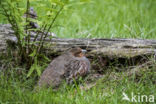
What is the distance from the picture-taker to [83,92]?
4.83 m

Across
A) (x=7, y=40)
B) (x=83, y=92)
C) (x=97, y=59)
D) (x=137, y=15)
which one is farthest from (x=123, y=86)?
(x=137, y=15)

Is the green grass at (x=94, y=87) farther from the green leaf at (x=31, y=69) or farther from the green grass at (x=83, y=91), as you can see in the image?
the green leaf at (x=31, y=69)

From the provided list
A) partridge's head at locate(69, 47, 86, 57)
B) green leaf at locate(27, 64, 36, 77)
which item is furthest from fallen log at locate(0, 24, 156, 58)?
green leaf at locate(27, 64, 36, 77)

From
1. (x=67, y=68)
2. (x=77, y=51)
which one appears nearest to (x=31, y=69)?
(x=67, y=68)

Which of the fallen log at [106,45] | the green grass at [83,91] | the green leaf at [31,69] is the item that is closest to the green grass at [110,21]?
the fallen log at [106,45]

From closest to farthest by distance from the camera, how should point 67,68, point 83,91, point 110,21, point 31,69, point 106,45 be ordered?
point 83,91 < point 31,69 < point 67,68 < point 106,45 < point 110,21

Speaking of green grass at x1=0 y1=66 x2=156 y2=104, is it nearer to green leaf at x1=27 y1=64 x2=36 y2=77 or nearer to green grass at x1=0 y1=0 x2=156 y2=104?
green grass at x1=0 y1=0 x2=156 y2=104

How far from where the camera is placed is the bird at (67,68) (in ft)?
17.4

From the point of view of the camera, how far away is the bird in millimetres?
5316

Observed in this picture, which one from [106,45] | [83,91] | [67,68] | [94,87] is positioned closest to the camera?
[83,91]

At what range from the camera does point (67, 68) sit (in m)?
5.49

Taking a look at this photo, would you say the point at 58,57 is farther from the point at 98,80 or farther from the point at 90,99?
the point at 90,99

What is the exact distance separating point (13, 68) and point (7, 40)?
23.1 inches

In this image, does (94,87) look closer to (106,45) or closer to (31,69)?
(106,45)
